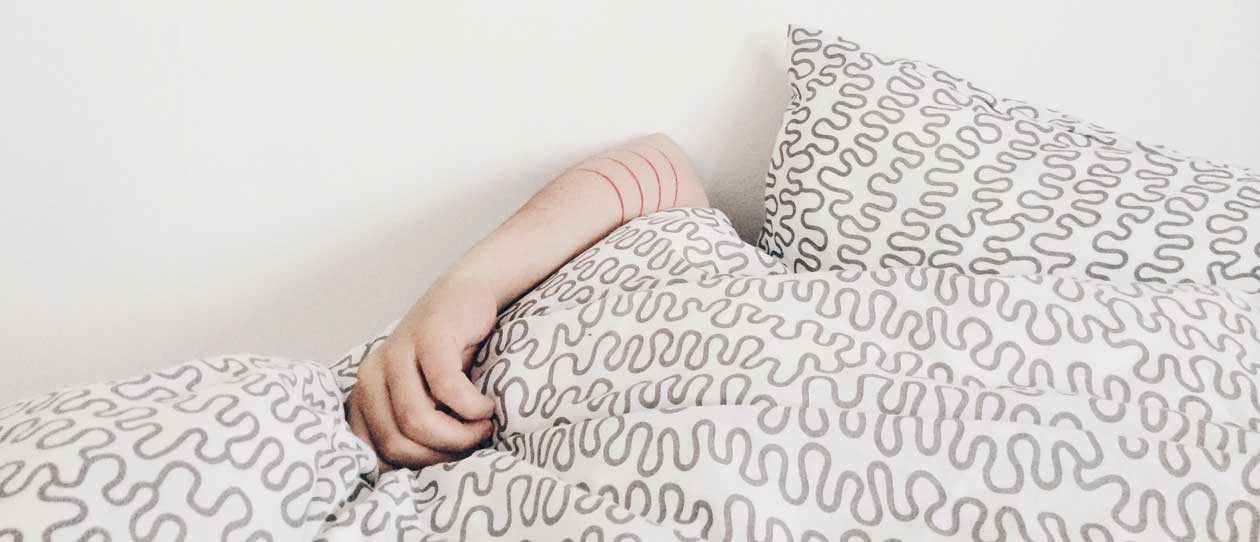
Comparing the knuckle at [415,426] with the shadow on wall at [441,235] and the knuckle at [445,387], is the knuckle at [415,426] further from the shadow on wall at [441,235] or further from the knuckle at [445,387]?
the shadow on wall at [441,235]

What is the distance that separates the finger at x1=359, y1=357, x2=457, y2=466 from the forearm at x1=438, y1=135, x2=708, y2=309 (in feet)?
0.48

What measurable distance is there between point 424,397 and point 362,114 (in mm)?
428

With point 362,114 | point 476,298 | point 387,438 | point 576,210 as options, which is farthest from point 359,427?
point 362,114

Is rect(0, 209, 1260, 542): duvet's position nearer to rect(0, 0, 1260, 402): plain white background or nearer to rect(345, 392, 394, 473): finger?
rect(345, 392, 394, 473): finger

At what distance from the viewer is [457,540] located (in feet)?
2.25

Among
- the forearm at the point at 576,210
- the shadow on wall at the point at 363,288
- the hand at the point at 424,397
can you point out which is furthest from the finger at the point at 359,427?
the shadow on wall at the point at 363,288

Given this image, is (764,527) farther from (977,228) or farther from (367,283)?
(367,283)

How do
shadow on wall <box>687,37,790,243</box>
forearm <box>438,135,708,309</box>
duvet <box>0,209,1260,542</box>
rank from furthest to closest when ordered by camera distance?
shadow on wall <box>687,37,790,243</box> → forearm <box>438,135,708,309</box> → duvet <box>0,209,1260,542</box>

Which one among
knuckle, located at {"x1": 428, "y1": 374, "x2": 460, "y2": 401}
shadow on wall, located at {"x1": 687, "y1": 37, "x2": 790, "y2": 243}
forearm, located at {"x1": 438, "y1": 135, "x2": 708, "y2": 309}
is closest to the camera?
knuckle, located at {"x1": 428, "y1": 374, "x2": 460, "y2": 401}

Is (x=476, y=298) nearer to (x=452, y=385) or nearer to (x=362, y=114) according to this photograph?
(x=452, y=385)

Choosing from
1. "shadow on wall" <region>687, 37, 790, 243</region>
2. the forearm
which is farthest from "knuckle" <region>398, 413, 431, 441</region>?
"shadow on wall" <region>687, 37, 790, 243</region>

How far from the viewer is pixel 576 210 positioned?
99cm

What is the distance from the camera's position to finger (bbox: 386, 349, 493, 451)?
801 millimetres

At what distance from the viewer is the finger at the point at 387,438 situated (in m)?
0.81
